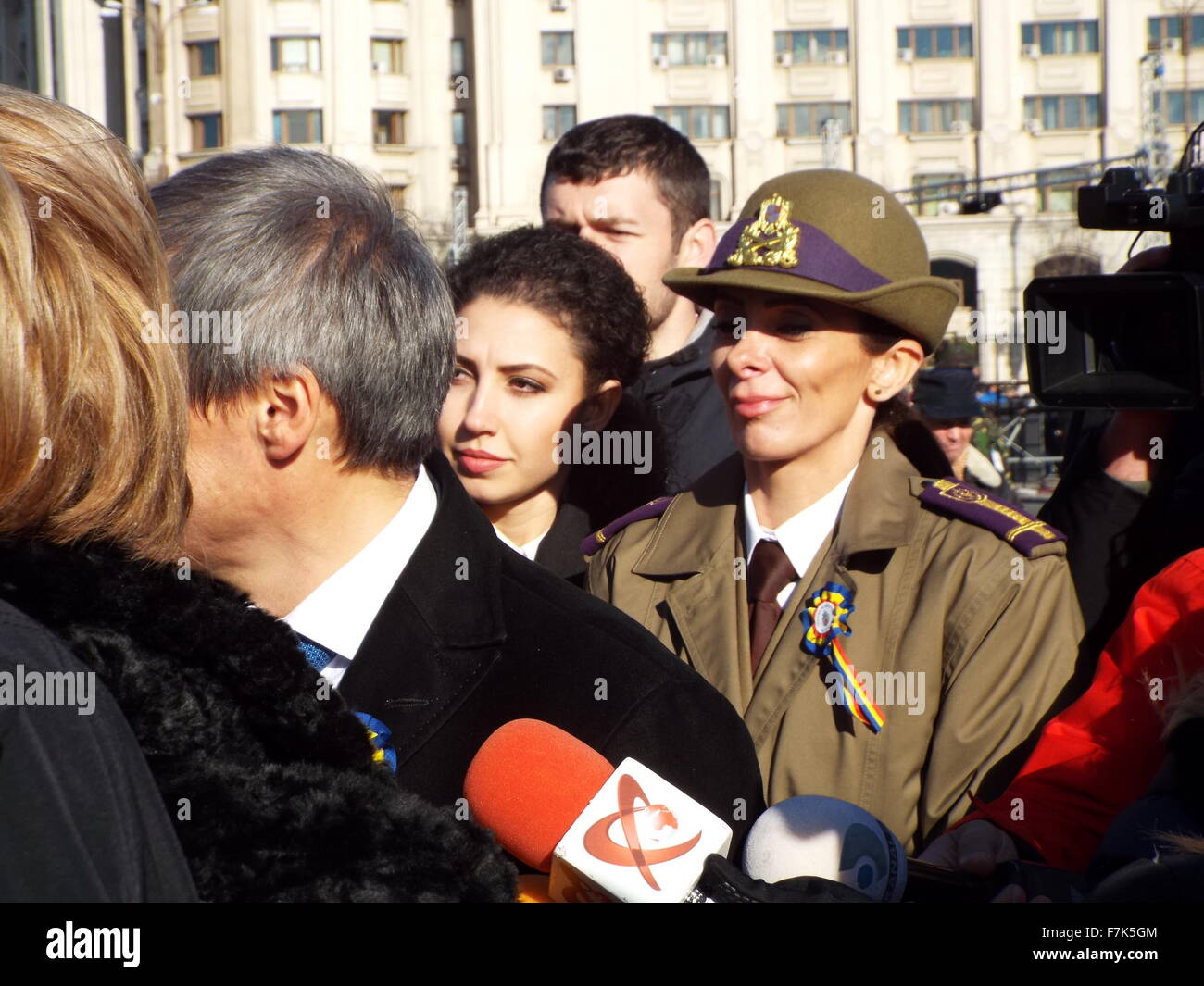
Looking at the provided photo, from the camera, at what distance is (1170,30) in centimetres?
4206

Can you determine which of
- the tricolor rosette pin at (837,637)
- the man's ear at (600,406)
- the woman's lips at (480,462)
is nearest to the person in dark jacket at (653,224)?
the man's ear at (600,406)

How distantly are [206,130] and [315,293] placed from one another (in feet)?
148

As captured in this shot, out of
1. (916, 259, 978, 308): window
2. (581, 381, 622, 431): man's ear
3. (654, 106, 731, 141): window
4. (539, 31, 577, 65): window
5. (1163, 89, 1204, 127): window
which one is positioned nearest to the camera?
(581, 381, 622, 431): man's ear

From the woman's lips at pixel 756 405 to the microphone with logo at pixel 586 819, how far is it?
1.32m

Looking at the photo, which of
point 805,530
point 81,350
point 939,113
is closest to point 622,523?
point 805,530

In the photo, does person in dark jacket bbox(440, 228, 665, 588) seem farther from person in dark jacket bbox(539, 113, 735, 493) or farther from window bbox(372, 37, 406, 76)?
window bbox(372, 37, 406, 76)

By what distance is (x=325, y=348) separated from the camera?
6.77 ft

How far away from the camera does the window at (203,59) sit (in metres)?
44.1

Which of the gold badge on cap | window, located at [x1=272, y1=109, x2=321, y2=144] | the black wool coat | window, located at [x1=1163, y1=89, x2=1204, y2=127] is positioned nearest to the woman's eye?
the gold badge on cap

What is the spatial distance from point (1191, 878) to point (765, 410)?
144 cm

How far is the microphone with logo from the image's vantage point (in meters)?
1.56

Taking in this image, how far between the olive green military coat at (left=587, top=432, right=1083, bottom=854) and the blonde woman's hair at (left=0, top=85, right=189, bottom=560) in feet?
4.77

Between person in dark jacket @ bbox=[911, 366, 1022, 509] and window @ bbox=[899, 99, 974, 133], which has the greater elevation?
window @ bbox=[899, 99, 974, 133]

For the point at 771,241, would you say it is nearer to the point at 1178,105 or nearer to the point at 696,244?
the point at 696,244
